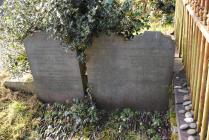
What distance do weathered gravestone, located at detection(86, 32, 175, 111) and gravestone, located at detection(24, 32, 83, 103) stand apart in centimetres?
26

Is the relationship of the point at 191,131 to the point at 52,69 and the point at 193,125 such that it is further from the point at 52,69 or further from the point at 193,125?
the point at 52,69

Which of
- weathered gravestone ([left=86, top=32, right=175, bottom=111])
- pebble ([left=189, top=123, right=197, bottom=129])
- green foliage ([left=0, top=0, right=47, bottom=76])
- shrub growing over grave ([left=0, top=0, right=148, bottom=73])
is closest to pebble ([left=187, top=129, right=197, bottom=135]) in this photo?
pebble ([left=189, top=123, right=197, bottom=129])

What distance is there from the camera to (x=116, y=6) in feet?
11.4

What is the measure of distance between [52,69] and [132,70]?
42.8 inches

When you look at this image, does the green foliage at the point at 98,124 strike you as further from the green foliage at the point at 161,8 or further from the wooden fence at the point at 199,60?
the green foliage at the point at 161,8

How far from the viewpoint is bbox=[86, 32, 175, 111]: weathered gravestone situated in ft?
11.3

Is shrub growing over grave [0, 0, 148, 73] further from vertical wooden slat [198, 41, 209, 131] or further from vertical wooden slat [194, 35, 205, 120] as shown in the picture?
vertical wooden slat [198, 41, 209, 131]

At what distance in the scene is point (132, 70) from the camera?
143 inches

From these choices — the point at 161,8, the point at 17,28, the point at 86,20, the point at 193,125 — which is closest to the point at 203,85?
the point at 193,125

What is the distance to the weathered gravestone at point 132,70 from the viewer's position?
344cm

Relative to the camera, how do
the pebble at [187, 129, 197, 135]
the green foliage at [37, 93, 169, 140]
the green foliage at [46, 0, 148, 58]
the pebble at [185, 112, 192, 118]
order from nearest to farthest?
the pebble at [187, 129, 197, 135] < the pebble at [185, 112, 192, 118] < the green foliage at [46, 0, 148, 58] < the green foliage at [37, 93, 169, 140]

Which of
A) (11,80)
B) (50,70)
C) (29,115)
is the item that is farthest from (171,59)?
(11,80)

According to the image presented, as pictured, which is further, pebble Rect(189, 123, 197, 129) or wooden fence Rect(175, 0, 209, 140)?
pebble Rect(189, 123, 197, 129)

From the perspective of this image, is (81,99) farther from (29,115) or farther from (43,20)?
(43,20)
